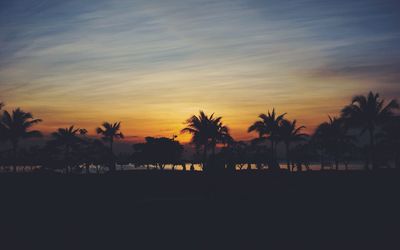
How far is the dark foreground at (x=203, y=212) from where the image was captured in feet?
37.4

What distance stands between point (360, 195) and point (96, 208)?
14.2 m

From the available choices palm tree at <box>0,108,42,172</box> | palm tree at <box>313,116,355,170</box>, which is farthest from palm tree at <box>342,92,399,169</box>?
palm tree at <box>0,108,42,172</box>

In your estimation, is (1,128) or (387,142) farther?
(387,142)

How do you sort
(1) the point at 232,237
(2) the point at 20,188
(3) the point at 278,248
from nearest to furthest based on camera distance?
(3) the point at 278,248 → (1) the point at 232,237 → (2) the point at 20,188

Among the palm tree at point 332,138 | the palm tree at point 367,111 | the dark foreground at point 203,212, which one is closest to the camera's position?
the dark foreground at point 203,212

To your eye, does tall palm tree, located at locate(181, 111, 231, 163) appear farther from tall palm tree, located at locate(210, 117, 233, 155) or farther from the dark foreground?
the dark foreground

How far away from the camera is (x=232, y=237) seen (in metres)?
11.9

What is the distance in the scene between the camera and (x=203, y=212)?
15.8 metres

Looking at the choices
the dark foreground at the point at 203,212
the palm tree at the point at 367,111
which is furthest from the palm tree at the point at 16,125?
the palm tree at the point at 367,111

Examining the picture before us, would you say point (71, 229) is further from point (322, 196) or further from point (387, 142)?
point (387, 142)

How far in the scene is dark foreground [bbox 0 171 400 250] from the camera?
11.4 m

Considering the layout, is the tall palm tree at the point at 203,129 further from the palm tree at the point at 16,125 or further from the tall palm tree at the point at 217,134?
the palm tree at the point at 16,125

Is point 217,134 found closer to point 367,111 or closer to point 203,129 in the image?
point 203,129

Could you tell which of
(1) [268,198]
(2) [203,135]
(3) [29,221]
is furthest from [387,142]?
(3) [29,221]
